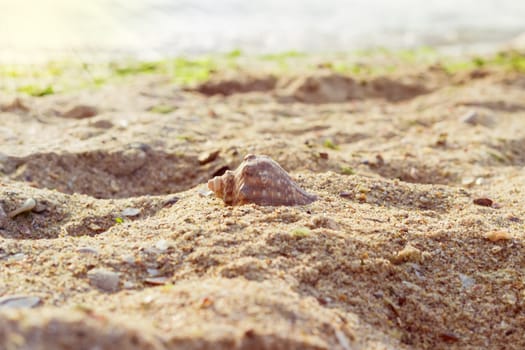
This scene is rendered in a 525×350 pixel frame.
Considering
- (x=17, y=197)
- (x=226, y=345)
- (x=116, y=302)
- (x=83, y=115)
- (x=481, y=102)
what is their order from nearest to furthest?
(x=226, y=345)
(x=116, y=302)
(x=17, y=197)
(x=83, y=115)
(x=481, y=102)

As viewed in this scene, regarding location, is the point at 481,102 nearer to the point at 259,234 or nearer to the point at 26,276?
the point at 259,234

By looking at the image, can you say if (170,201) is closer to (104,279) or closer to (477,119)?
(104,279)

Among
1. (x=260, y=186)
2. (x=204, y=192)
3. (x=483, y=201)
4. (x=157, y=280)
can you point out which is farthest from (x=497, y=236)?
(x=157, y=280)

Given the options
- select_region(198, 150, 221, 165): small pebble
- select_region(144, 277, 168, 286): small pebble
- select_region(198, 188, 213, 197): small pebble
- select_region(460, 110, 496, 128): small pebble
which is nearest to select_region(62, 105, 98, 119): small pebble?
select_region(198, 150, 221, 165): small pebble

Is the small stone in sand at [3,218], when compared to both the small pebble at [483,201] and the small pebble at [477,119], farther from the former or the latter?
the small pebble at [477,119]

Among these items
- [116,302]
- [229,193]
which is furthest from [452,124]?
[116,302]

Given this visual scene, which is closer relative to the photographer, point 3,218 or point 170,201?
point 3,218
